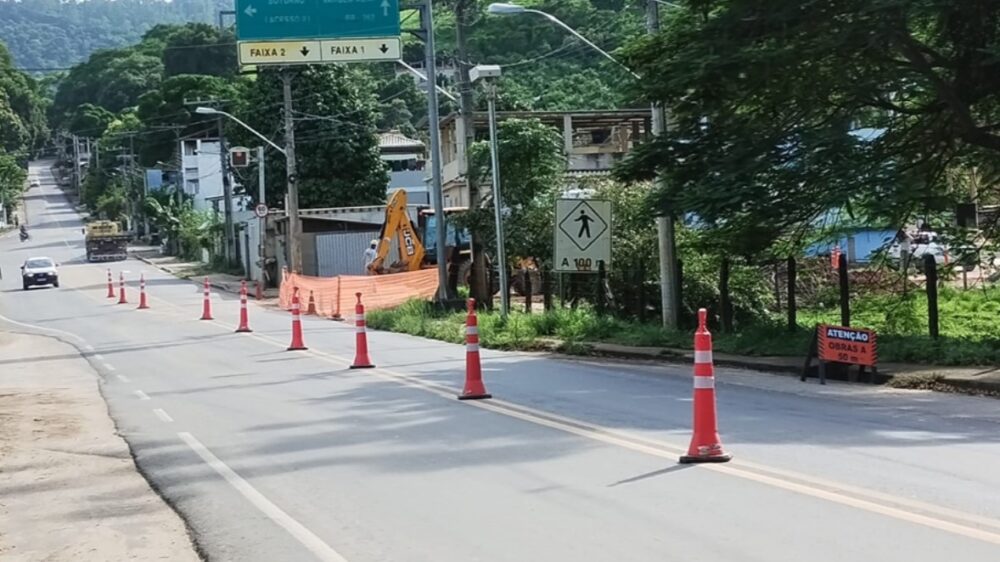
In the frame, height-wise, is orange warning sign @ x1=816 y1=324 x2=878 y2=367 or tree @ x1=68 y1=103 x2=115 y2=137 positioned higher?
tree @ x1=68 y1=103 x2=115 y2=137

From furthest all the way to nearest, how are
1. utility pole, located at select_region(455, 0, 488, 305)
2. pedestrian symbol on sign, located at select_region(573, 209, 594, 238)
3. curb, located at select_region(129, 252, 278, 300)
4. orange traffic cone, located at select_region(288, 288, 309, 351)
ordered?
curb, located at select_region(129, 252, 278, 300)
utility pole, located at select_region(455, 0, 488, 305)
pedestrian symbol on sign, located at select_region(573, 209, 594, 238)
orange traffic cone, located at select_region(288, 288, 309, 351)

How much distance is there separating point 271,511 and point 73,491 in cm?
242

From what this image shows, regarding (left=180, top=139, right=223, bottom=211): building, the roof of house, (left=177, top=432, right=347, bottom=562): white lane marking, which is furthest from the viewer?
(left=180, top=139, right=223, bottom=211): building

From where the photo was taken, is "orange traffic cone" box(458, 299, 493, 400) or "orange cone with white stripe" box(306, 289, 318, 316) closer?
"orange traffic cone" box(458, 299, 493, 400)

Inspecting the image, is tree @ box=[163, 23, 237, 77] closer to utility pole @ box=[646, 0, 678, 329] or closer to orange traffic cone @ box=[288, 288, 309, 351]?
orange traffic cone @ box=[288, 288, 309, 351]

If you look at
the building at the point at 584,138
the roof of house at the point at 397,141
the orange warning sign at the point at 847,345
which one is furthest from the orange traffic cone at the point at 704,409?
the roof of house at the point at 397,141

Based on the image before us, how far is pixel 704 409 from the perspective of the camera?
9258 mm

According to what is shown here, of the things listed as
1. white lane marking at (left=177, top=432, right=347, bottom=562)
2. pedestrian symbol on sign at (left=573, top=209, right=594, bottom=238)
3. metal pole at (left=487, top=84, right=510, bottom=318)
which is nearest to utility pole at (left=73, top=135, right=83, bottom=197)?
metal pole at (left=487, top=84, right=510, bottom=318)

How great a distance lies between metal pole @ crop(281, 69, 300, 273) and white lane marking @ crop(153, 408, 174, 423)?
28.5 metres

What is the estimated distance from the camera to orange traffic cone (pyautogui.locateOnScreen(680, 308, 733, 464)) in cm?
922

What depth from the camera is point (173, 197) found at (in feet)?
336

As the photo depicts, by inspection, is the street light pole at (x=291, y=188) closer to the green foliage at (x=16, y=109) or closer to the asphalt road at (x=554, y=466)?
the asphalt road at (x=554, y=466)

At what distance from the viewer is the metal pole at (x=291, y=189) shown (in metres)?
43.4

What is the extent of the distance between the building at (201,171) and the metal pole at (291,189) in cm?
5411
